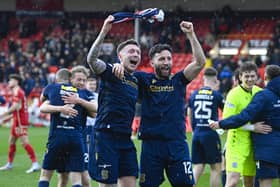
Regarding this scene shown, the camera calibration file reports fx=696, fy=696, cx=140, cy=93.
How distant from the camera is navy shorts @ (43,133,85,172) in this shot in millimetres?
9844

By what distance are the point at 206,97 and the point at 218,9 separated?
82.7 feet

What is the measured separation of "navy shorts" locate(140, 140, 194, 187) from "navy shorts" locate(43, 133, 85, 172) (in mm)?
2079

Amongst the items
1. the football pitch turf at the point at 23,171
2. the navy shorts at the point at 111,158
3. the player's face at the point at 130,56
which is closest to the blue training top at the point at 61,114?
the navy shorts at the point at 111,158

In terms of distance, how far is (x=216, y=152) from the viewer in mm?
11812

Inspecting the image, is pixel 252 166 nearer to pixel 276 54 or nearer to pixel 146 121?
pixel 146 121

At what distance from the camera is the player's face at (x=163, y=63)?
8078 millimetres

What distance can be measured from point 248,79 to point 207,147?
8.46ft

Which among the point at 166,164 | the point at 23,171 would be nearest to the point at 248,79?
the point at 166,164

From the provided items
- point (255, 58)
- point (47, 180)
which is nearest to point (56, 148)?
point (47, 180)

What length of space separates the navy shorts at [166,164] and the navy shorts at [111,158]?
0.16 m

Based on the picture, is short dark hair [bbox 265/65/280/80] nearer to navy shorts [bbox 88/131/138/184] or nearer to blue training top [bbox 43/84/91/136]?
navy shorts [bbox 88/131/138/184]

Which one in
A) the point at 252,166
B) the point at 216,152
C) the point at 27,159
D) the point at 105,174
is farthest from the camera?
the point at 27,159

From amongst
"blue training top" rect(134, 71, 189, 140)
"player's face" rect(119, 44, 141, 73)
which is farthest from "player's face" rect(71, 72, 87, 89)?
"player's face" rect(119, 44, 141, 73)

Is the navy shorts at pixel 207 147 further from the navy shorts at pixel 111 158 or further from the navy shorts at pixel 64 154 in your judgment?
the navy shorts at pixel 111 158
